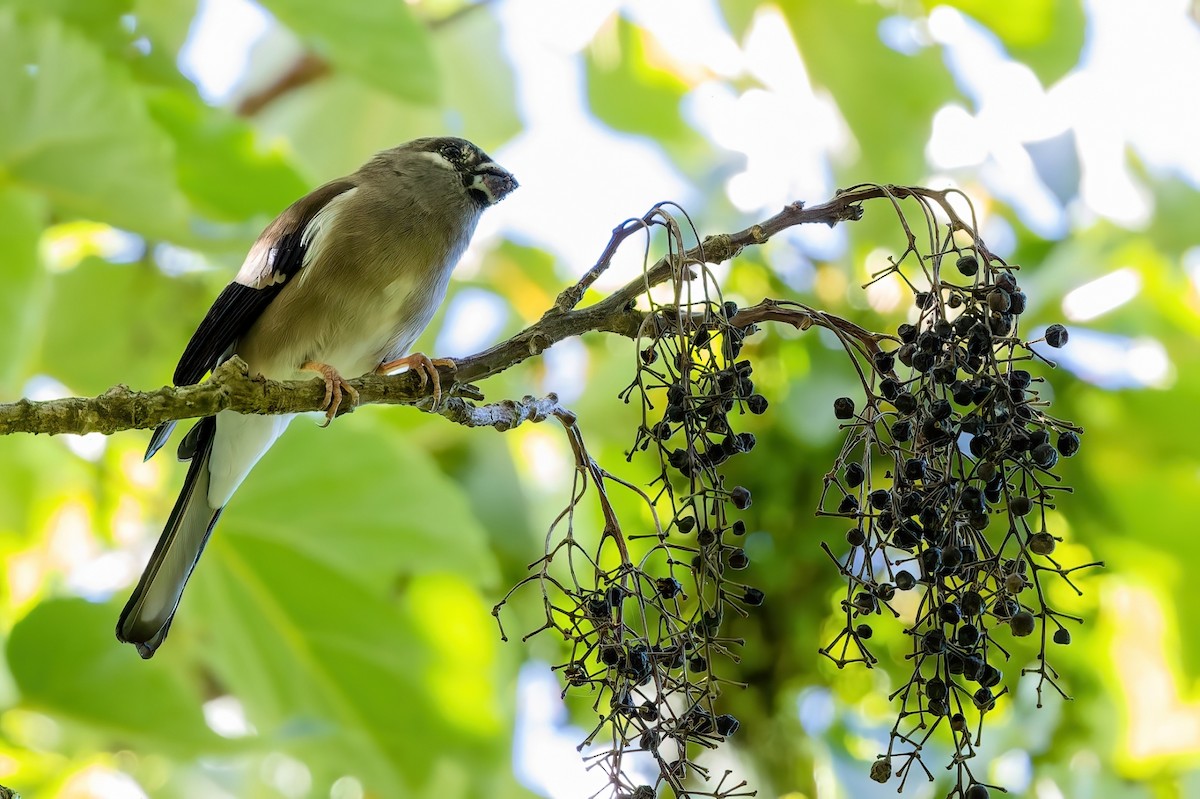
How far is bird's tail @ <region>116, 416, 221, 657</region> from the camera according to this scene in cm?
201

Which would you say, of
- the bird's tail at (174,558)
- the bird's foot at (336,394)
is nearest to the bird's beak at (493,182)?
the bird's tail at (174,558)

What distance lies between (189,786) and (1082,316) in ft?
9.65

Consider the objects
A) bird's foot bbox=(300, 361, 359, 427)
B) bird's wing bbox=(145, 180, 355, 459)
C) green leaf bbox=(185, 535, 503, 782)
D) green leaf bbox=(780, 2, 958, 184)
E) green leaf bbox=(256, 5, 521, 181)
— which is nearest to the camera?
bird's foot bbox=(300, 361, 359, 427)

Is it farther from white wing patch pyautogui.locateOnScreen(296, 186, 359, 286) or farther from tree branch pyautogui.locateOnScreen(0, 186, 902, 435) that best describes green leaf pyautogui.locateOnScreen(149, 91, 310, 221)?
tree branch pyautogui.locateOnScreen(0, 186, 902, 435)

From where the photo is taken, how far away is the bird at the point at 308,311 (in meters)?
2.29

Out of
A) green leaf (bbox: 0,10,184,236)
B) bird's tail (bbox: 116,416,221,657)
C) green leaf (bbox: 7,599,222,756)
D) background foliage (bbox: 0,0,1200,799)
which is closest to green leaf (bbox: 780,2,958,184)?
background foliage (bbox: 0,0,1200,799)

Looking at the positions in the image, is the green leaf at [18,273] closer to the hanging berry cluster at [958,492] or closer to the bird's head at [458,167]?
the bird's head at [458,167]

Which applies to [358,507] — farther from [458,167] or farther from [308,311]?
[458,167]

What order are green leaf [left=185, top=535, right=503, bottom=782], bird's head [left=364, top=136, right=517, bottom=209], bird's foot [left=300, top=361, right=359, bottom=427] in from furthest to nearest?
green leaf [left=185, top=535, right=503, bottom=782] < bird's head [left=364, top=136, right=517, bottom=209] < bird's foot [left=300, top=361, right=359, bottom=427]

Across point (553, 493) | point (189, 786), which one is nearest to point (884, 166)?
point (553, 493)

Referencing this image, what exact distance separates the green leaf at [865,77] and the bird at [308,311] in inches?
43.0

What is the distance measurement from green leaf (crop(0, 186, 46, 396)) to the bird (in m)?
0.37

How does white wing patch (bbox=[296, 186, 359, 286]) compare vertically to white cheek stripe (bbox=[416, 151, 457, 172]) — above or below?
below

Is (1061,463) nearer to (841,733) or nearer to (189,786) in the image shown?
(841,733)
